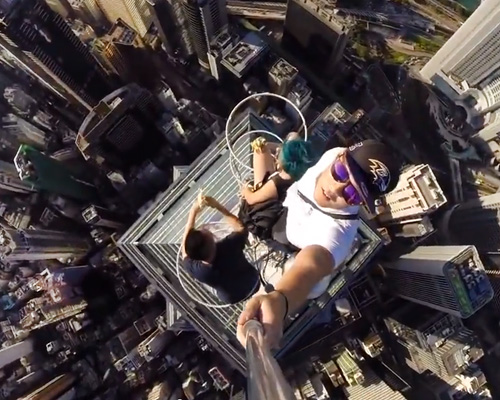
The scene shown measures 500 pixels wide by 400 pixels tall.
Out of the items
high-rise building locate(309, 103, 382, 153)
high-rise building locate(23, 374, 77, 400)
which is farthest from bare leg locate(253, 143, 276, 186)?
high-rise building locate(23, 374, 77, 400)

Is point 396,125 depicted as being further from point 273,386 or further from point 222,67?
point 273,386

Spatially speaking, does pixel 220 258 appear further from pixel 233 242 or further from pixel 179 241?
pixel 179 241

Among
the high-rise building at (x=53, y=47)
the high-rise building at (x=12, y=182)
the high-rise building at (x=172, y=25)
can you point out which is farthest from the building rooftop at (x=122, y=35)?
the high-rise building at (x=12, y=182)

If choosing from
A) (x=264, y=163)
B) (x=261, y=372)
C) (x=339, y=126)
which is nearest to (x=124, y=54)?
(x=339, y=126)

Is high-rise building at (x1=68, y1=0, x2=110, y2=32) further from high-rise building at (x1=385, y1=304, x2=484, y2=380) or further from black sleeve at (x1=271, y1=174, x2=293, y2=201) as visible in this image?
black sleeve at (x1=271, y1=174, x2=293, y2=201)

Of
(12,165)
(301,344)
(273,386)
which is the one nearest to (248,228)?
(273,386)

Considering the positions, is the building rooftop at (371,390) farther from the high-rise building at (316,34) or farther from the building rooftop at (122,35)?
the building rooftop at (122,35)
